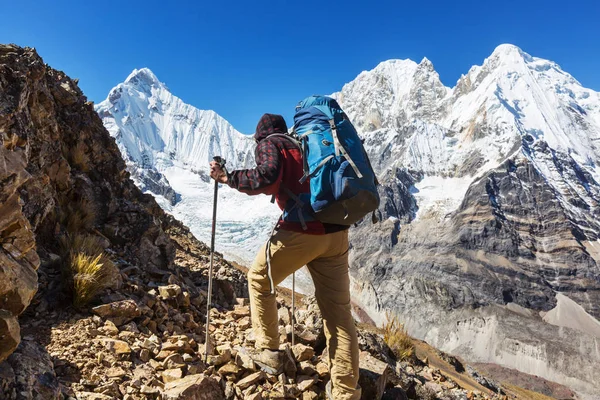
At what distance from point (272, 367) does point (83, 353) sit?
144 centimetres

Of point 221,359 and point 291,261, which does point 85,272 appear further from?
point 291,261

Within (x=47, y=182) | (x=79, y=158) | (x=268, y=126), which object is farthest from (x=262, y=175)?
(x=79, y=158)

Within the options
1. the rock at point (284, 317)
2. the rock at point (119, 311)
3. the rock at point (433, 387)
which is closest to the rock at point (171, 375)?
the rock at point (119, 311)

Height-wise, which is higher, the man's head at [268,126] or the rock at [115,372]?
the man's head at [268,126]

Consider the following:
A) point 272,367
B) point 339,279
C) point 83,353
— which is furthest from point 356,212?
point 83,353

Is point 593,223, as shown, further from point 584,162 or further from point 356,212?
point 356,212

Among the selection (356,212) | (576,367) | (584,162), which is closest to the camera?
(356,212)

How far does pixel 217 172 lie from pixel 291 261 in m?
0.94

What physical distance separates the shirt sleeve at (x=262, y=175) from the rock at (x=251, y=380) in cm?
146

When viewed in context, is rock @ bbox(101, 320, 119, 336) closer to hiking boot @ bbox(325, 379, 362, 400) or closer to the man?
the man

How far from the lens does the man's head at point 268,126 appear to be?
3.24 meters

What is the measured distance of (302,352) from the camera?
366 cm

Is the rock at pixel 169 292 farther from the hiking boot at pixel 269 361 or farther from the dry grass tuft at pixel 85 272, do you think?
the hiking boot at pixel 269 361

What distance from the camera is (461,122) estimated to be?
7200 inches
